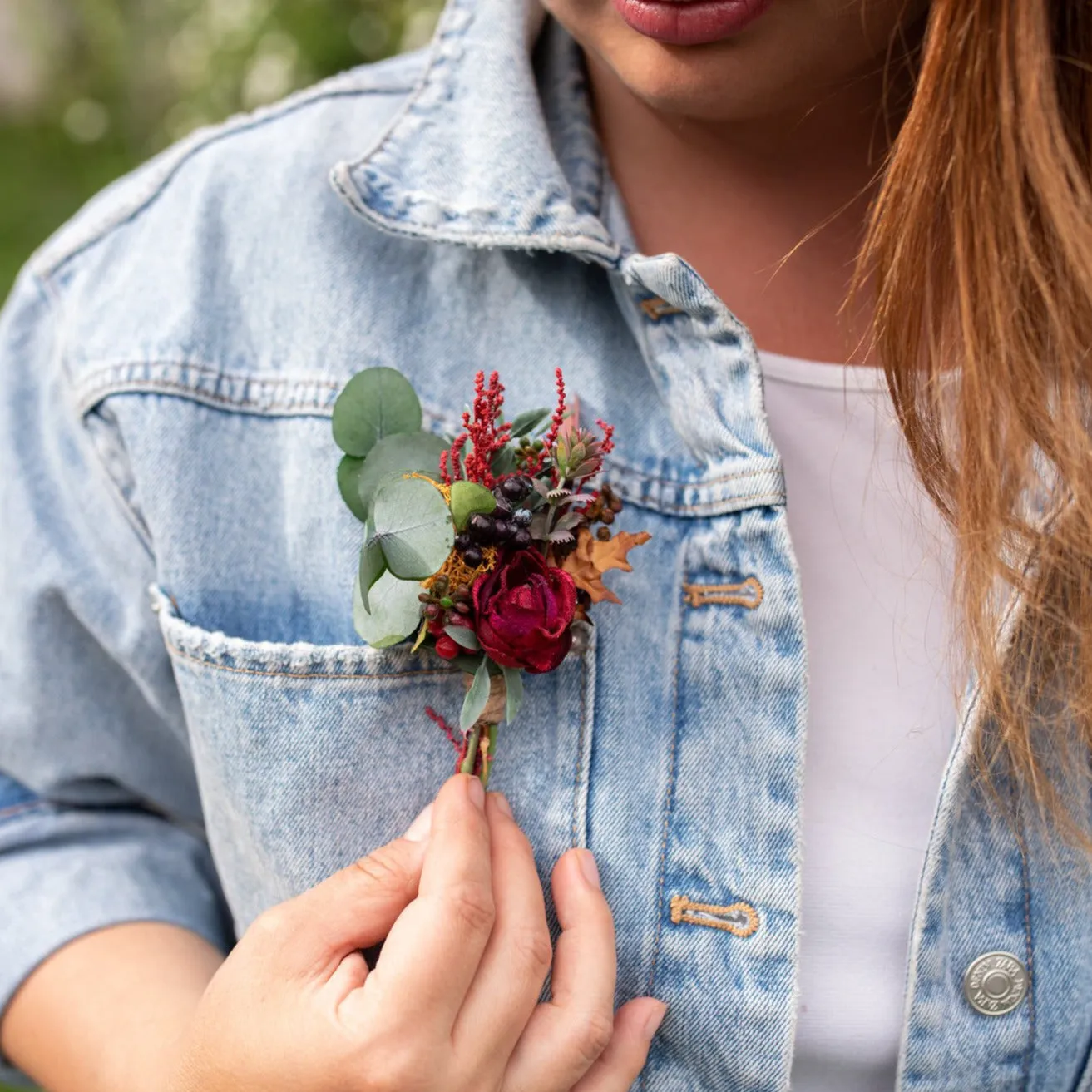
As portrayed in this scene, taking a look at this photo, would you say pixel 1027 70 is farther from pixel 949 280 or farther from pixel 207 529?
pixel 207 529

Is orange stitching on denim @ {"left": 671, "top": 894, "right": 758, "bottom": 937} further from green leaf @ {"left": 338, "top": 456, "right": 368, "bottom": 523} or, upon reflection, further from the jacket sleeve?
the jacket sleeve

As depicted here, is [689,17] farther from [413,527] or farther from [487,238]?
[413,527]

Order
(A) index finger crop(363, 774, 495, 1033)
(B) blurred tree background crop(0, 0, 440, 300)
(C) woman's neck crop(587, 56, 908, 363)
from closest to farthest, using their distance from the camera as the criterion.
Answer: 1. (A) index finger crop(363, 774, 495, 1033)
2. (C) woman's neck crop(587, 56, 908, 363)
3. (B) blurred tree background crop(0, 0, 440, 300)

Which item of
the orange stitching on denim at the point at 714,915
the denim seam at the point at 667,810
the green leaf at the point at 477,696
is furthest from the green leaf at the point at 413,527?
the orange stitching on denim at the point at 714,915

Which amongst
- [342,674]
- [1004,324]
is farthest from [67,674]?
[1004,324]

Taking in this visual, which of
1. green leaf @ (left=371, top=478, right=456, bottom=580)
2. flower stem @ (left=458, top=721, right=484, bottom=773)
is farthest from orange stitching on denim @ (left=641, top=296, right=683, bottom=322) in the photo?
flower stem @ (left=458, top=721, right=484, bottom=773)

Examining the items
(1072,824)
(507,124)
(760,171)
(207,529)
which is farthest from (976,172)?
(207,529)

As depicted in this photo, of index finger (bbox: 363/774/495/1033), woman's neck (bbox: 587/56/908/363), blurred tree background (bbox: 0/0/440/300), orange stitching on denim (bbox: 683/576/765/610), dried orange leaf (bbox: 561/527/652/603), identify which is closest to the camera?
index finger (bbox: 363/774/495/1033)
